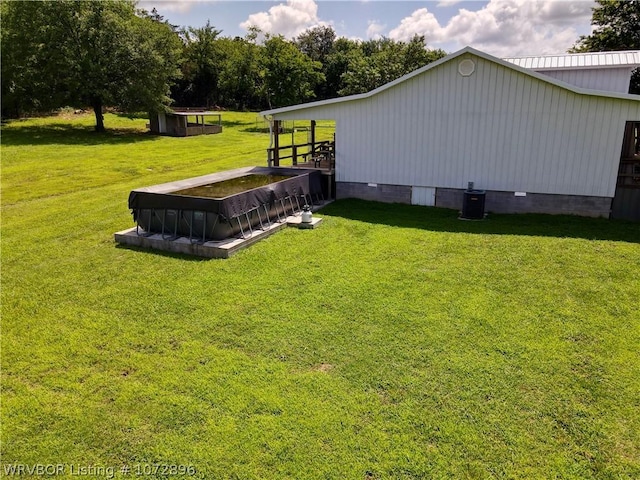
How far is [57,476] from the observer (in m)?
3.29

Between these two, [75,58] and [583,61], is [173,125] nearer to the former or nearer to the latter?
[75,58]

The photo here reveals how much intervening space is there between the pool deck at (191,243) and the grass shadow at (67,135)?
57.0ft

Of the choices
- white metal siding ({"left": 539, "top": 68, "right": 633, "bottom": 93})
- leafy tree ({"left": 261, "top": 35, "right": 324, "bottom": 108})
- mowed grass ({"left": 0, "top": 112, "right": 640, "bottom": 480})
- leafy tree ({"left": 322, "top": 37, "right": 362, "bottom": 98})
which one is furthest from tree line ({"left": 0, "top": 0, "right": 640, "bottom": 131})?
leafy tree ({"left": 322, "top": 37, "right": 362, "bottom": 98})

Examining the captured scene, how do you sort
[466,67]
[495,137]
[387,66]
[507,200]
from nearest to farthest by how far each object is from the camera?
[466,67]
[495,137]
[507,200]
[387,66]

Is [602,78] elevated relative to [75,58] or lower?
lower

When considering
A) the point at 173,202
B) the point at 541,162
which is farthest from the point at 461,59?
the point at 173,202

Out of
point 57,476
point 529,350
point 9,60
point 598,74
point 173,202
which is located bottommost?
point 57,476

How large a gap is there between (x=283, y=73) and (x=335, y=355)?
32601mm

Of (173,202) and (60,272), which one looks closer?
(60,272)

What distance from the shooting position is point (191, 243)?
7875 millimetres

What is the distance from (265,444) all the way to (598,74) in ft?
38.9

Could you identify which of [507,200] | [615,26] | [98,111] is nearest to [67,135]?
[98,111]

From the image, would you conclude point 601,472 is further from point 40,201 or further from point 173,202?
point 40,201

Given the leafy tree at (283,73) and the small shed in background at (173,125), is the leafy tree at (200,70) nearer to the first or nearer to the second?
the leafy tree at (283,73)
